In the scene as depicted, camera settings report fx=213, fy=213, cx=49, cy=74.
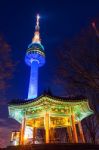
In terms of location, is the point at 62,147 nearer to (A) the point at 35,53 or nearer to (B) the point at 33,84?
(B) the point at 33,84

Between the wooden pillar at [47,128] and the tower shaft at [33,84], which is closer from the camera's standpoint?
the wooden pillar at [47,128]

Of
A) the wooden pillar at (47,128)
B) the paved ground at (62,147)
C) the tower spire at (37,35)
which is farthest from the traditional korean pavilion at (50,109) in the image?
the tower spire at (37,35)

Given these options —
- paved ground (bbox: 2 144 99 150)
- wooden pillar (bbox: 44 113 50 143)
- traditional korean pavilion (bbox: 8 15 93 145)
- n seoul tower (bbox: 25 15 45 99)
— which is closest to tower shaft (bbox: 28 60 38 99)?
n seoul tower (bbox: 25 15 45 99)

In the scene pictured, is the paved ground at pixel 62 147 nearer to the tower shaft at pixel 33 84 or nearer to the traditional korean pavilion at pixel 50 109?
the traditional korean pavilion at pixel 50 109

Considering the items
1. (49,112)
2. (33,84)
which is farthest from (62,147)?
(33,84)

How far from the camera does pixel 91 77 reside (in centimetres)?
1370

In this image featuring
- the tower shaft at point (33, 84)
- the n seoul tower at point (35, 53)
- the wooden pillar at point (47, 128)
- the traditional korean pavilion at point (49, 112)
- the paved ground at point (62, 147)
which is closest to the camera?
the paved ground at point (62, 147)

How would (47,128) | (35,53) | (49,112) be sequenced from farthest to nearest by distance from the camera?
(35,53), (49,112), (47,128)

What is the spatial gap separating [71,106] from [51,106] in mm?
1943

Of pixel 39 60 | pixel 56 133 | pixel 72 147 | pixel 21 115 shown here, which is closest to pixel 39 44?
pixel 39 60

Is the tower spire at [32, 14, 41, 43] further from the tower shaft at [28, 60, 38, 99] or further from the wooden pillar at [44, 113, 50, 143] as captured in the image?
the wooden pillar at [44, 113, 50, 143]

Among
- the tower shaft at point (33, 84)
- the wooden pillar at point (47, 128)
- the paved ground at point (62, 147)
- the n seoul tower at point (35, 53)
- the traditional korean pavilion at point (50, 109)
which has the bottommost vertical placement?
the paved ground at point (62, 147)

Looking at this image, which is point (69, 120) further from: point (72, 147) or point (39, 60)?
point (39, 60)

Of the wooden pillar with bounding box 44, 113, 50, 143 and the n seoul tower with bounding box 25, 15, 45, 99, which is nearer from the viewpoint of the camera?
the wooden pillar with bounding box 44, 113, 50, 143
